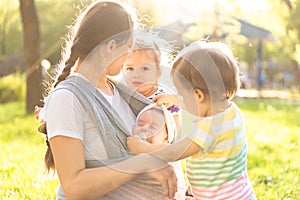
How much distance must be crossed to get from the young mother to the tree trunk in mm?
8517

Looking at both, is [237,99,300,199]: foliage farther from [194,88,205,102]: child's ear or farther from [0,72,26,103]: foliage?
[0,72,26,103]: foliage

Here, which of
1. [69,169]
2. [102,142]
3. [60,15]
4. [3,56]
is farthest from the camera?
[3,56]

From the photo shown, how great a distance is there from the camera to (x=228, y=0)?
12.9m

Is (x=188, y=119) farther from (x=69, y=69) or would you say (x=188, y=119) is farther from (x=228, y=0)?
(x=228, y=0)

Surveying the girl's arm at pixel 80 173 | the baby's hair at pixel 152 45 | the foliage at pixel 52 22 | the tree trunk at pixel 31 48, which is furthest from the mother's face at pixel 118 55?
the foliage at pixel 52 22

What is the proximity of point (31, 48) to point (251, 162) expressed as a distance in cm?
650

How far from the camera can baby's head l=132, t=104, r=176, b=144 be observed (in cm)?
260

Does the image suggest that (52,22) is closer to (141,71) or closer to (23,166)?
(23,166)

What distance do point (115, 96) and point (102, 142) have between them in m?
0.38

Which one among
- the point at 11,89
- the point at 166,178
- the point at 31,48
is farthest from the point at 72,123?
the point at 11,89

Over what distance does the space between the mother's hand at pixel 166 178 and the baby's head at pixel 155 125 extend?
0.96ft

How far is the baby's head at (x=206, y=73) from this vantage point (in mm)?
2414

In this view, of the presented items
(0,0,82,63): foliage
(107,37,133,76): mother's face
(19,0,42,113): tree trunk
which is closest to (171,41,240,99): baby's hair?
(107,37,133,76): mother's face

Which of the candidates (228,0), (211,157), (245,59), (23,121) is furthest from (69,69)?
(245,59)
